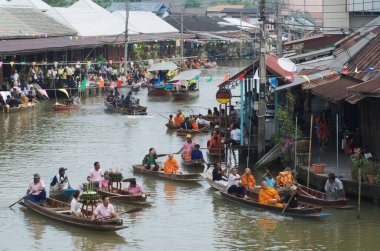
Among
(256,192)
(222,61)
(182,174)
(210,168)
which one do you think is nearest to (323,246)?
(256,192)

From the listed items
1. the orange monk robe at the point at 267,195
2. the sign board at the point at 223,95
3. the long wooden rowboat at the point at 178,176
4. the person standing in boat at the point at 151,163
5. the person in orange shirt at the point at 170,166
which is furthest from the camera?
the sign board at the point at 223,95

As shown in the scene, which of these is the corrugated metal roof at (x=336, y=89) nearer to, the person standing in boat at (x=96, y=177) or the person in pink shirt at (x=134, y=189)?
the person in pink shirt at (x=134, y=189)

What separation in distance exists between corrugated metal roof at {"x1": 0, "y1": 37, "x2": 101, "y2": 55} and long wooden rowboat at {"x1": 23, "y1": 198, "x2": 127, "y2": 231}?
27.2 m

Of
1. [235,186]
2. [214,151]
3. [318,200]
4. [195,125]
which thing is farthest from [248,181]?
[195,125]

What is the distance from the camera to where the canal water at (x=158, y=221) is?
24.2 metres

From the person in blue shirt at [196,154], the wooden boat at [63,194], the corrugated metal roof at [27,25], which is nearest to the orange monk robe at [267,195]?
the wooden boat at [63,194]

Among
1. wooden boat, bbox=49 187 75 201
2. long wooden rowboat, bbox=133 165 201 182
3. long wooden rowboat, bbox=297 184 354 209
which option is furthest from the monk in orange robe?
wooden boat, bbox=49 187 75 201

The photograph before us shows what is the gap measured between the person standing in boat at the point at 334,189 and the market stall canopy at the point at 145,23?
5806cm

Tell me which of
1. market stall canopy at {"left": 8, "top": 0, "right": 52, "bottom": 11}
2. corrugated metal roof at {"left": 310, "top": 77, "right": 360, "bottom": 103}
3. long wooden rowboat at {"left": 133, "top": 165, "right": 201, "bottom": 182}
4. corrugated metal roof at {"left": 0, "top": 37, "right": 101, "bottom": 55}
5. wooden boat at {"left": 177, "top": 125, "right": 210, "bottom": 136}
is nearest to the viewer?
corrugated metal roof at {"left": 310, "top": 77, "right": 360, "bottom": 103}

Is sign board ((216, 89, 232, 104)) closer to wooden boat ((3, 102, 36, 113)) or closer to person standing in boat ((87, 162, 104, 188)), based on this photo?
person standing in boat ((87, 162, 104, 188))

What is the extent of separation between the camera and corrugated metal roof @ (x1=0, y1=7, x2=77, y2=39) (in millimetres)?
61906

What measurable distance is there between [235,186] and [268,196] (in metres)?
1.66

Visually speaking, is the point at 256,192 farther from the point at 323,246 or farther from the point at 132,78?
the point at 132,78

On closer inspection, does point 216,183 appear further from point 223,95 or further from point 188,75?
point 188,75
